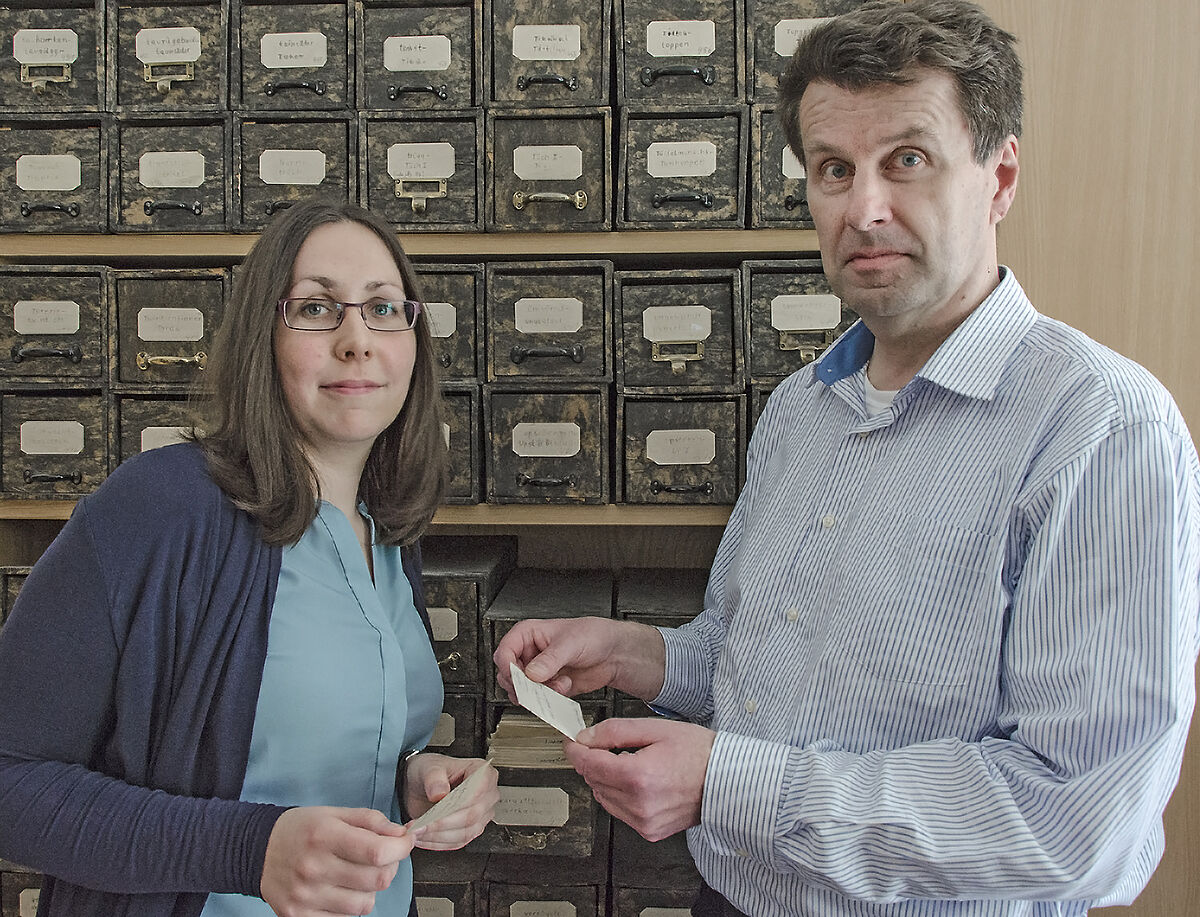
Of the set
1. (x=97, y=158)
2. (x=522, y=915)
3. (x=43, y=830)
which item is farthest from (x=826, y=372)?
(x=97, y=158)

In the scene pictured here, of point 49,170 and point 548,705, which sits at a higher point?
point 49,170

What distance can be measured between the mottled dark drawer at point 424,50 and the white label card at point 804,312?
672 mm

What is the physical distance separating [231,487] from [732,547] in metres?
0.75

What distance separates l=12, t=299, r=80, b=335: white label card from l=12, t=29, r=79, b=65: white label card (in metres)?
0.45

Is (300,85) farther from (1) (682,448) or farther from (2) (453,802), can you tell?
(2) (453,802)

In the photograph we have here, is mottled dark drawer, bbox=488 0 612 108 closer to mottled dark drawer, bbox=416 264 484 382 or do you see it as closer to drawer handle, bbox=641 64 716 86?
drawer handle, bbox=641 64 716 86

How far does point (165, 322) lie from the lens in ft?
5.33

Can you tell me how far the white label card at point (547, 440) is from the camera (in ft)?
5.31

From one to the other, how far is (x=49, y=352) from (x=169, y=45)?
0.62 meters

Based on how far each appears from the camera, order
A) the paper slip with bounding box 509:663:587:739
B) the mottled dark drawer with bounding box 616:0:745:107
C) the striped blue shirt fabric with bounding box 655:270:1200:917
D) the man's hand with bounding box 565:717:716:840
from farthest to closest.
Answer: the mottled dark drawer with bounding box 616:0:745:107, the paper slip with bounding box 509:663:587:739, the man's hand with bounding box 565:717:716:840, the striped blue shirt fabric with bounding box 655:270:1200:917

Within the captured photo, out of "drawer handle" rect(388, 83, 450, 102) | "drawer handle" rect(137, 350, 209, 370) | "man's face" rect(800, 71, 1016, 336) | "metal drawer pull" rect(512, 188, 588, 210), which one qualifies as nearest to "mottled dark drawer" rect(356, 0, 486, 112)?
"drawer handle" rect(388, 83, 450, 102)

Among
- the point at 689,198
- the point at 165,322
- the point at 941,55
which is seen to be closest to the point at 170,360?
the point at 165,322

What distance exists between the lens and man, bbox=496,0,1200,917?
30.7 inches

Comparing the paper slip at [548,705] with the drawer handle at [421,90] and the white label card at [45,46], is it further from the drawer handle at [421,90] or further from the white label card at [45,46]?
the white label card at [45,46]
